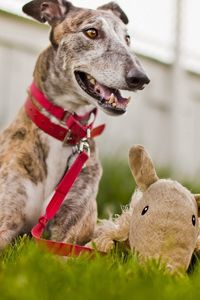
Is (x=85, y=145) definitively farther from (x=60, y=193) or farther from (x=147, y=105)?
(x=147, y=105)

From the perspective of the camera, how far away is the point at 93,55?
201 cm

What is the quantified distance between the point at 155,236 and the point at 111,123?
12.7ft

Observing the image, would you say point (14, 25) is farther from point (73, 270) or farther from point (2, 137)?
point (73, 270)

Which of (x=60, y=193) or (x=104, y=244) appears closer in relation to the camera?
(x=104, y=244)

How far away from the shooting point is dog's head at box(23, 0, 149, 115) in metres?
1.90

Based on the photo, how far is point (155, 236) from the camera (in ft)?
5.12

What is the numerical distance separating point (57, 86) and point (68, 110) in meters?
0.08

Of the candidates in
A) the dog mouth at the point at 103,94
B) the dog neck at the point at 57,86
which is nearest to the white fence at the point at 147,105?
the dog neck at the point at 57,86

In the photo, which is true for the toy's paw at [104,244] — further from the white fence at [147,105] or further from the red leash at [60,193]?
the white fence at [147,105]

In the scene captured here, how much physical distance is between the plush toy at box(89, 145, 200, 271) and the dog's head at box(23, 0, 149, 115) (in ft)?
0.79

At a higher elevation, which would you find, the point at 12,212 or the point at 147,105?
the point at 12,212

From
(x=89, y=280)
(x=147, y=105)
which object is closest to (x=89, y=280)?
(x=89, y=280)

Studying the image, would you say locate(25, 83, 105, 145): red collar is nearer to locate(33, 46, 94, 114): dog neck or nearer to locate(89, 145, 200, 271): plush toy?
locate(33, 46, 94, 114): dog neck

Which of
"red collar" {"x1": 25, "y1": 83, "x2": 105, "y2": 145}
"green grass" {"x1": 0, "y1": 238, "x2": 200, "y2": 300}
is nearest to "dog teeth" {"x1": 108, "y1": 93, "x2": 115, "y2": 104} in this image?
"red collar" {"x1": 25, "y1": 83, "x2": 105, "y2": 145}
